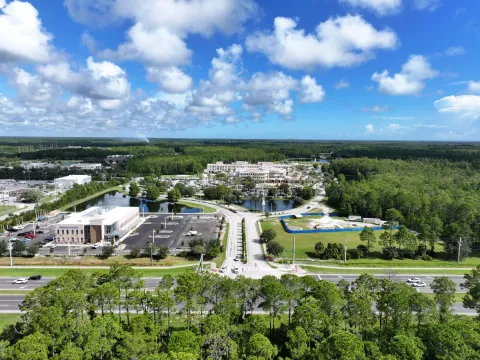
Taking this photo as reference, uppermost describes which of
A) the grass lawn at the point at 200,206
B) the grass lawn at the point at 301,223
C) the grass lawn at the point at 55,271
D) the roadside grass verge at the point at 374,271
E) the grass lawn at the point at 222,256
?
the grass lawn at the point at 200,206

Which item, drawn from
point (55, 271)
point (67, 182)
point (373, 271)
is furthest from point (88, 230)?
point (67, 182)

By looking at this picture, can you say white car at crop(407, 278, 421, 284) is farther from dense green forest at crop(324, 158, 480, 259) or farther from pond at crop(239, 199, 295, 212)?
pond at crop(239, 199, 295, 212)

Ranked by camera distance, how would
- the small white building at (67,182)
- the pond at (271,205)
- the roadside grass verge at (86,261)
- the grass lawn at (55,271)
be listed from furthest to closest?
the small white building at (67,182), the pond at (271,205), the roadside grass verge at (86,261), the grass lawn at (55,271)

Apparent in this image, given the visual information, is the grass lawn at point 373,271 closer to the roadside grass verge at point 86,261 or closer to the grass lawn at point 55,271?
the grass lawn at point 55,271

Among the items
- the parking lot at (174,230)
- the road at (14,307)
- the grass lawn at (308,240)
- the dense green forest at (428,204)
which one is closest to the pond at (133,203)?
the parking lot at (174,230)

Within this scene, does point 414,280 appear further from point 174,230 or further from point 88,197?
point 88,197

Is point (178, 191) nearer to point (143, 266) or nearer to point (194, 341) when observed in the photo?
point (143, 266)
